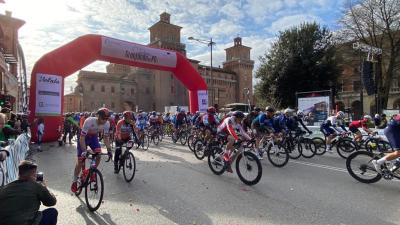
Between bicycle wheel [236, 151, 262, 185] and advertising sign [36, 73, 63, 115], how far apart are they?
13.1m

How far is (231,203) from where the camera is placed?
642 centimetres

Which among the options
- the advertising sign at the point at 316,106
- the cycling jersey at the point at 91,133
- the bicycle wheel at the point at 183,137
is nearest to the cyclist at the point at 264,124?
the cycling jersey at the point at 91,133

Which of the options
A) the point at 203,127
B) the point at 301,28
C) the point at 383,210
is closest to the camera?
the point at 383,210

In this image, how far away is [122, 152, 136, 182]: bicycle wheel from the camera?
8.59 m

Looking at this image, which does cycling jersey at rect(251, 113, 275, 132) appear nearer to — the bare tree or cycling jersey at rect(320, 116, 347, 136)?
cycling jersey at rect(320, 116, 347, 136)

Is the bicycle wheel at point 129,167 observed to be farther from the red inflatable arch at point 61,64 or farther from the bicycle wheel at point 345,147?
the red inflatable arch at point 61,64

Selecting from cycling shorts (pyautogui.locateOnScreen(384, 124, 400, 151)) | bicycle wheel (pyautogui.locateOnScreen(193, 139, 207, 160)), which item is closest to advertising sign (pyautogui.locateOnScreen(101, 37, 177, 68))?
bicycle wheel (pyautogui.locateOnScreen(193, 139, 207, 160))

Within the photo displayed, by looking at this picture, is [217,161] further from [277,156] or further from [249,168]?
[277,156]

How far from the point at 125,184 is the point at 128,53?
13.4 metres

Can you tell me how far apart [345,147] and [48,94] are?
1449 cm

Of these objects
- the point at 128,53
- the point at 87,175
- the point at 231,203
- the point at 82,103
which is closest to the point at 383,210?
the point at 231,203

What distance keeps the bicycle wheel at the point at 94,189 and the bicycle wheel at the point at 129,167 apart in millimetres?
2265

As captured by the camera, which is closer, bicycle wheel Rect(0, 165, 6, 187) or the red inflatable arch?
bicycle wheel Rect(0, 165, 6, 187)

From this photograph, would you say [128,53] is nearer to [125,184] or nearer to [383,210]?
[125,184]
